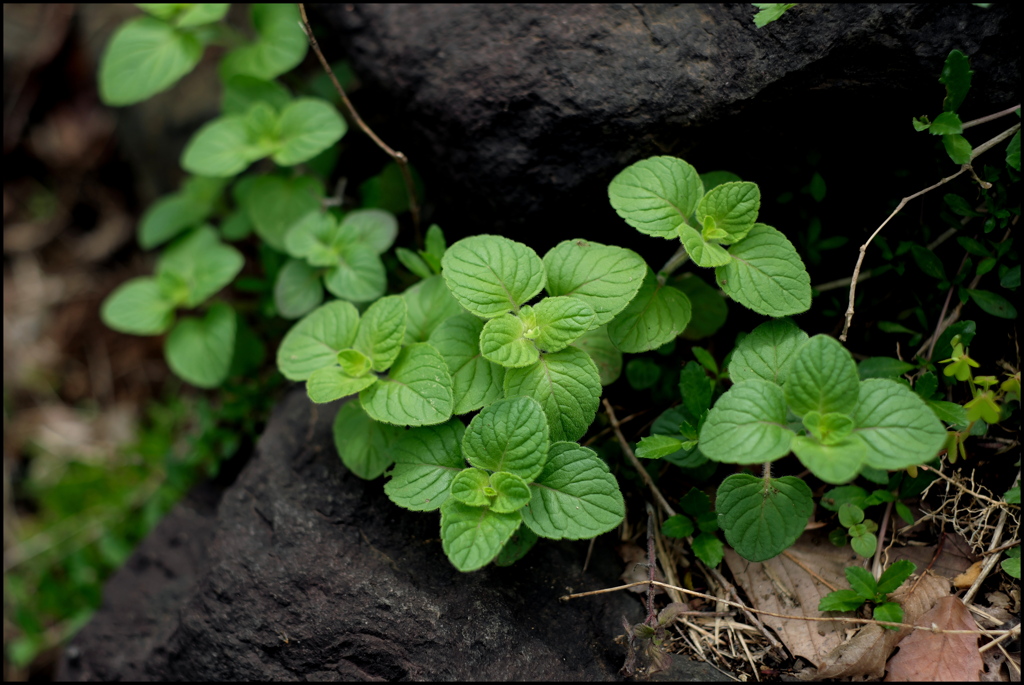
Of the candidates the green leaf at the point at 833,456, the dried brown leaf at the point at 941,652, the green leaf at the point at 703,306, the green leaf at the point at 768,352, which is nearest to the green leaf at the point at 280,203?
the green leaf at the point at 703,306

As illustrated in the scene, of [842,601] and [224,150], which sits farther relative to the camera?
[224,150]

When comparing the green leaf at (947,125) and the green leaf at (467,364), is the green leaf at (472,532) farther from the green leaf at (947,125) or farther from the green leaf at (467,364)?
the green leaf at (947,125)

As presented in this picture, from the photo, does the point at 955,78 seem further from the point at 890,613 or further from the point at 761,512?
the point at 890,613

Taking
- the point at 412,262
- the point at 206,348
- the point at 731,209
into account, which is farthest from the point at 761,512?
the point at 206,348

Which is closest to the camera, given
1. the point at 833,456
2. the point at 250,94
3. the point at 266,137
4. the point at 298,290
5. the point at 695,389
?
the point at 833,456

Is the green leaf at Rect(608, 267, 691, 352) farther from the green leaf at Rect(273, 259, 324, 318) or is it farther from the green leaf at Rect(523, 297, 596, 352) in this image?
the green leaf at Rect(273, 259, 324, 318)

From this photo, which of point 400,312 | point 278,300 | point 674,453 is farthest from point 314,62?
point 674,453
